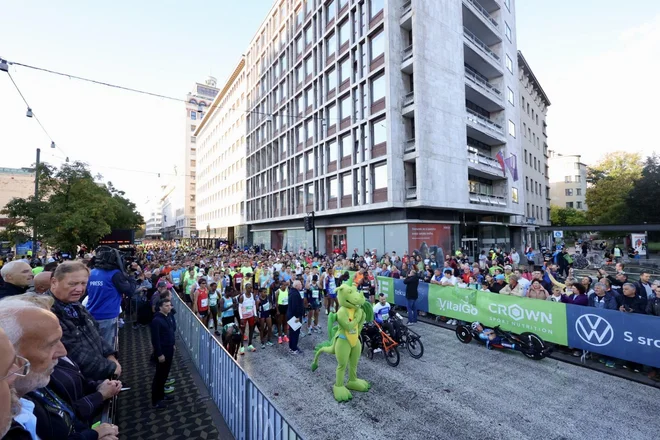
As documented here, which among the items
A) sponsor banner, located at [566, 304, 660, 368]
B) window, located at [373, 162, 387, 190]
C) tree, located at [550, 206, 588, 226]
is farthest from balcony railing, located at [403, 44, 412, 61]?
tree, located at [550, 206, 588, 226]

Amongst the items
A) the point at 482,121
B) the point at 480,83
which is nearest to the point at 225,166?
the point at 480,83

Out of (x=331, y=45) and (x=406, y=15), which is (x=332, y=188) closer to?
(x=331, y=45)

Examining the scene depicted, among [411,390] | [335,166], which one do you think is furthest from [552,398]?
[335,166]

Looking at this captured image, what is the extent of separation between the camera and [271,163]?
39.8 metres

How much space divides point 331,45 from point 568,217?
205ft

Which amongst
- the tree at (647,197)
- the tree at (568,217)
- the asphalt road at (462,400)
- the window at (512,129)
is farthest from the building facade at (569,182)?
the asphalt road at (462,400)

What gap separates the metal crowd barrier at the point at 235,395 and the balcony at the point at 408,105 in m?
20.3

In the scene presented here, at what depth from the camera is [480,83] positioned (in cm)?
2773

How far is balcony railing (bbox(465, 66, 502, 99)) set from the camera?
26500 mm

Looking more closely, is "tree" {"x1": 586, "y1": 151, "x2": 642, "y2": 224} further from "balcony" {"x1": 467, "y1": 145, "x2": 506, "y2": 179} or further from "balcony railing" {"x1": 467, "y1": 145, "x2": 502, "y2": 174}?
"balcony railing" {"x1": 467, "y1": 145, "x2": 502, "y2": 174}

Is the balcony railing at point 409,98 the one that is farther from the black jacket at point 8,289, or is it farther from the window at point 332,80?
the black jacket at point 8,289

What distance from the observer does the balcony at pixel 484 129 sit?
2602 cm

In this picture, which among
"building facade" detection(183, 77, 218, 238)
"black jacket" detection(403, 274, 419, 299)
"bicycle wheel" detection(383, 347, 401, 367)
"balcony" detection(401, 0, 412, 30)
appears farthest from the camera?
"building facade" detection(183, 77, 218, 238)

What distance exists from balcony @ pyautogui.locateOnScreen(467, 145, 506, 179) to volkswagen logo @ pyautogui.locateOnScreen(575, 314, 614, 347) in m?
19.4
